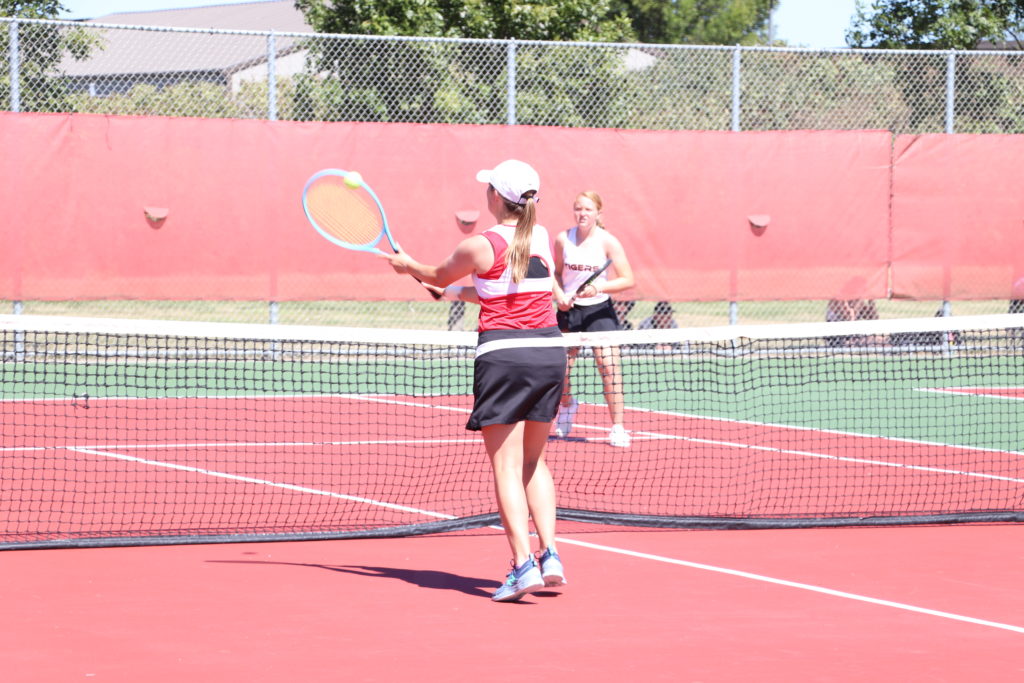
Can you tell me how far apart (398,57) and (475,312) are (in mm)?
7549

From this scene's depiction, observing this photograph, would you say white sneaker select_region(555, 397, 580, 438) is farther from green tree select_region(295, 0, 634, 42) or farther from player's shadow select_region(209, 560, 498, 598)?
green tree select_region(295, 0, 634, 42)

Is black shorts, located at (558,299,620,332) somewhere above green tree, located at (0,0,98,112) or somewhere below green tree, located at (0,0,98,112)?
below

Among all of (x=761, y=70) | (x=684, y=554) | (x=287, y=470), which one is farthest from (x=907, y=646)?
(x=761, y=70)

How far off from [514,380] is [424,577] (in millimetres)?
974

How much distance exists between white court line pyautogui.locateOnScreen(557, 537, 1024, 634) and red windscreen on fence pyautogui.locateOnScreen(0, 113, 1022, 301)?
7366 mm

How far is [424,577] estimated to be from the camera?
19.4 ft

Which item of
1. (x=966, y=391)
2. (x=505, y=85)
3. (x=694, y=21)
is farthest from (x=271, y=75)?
Answer: (x=694, y=21)

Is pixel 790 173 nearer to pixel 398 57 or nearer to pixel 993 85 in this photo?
pixel 993 85

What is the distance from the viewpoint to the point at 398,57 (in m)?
14.2

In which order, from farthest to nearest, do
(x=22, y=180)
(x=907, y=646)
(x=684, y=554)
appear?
(x=22, y=180) → (x=684, y=554) → (x=907, y=646)

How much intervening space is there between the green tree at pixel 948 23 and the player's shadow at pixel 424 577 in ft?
54.8

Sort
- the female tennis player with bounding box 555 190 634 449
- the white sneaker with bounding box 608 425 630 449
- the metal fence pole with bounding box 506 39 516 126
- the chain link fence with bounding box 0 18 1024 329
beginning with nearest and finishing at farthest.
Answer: the female tennis player with bounding box 555 190 634 449 < the white sneaker with bounding box 608 425 630 449 < the chain link fence with bounding box 0 18 1024 329 < the metal fence pole with bounding box 506 39 516 126

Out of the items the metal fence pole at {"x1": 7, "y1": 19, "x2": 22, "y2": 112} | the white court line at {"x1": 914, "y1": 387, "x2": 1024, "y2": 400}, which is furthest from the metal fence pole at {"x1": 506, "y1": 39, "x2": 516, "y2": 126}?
the white court line at {"x1": 914, "y1": 387, "x2": 1024, "y2": 400}

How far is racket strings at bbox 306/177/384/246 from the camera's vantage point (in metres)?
6.62
